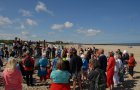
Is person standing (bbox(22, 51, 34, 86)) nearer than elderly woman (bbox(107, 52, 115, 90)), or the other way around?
elderly woman (bbox(107, 52, 115, 90))

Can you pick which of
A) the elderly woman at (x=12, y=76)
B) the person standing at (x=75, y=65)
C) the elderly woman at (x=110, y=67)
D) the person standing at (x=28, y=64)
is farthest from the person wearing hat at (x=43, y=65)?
the elderly woman at (x=12, y=76)

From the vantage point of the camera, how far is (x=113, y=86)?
13.4 metres

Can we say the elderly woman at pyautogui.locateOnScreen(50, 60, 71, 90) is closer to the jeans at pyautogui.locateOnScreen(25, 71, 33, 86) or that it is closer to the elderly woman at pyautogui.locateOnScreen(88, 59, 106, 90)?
the elderly woman at pyautogui.locateOnScreen(88, 59, 106, 90)

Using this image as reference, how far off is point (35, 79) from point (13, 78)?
8651 millimetres

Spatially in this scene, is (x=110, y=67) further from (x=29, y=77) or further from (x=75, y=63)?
(x=29, y=77)

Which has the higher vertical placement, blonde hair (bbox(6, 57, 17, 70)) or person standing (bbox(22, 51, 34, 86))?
blonde hair (bbox(6, 57, 17, 70))

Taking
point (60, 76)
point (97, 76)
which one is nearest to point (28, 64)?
point (97, 76)

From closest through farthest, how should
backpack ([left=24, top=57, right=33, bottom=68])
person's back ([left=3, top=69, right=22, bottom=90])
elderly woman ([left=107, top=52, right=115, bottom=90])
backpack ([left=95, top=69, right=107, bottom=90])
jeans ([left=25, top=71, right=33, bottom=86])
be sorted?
1. person's back ([left=3, top=69, right=22, bottom=90])
2. backpack ([left=95, top=69, right=107, bottom=90])
3. elderly woman ([left=107, top=52, right=115, bottom=90])
4. backpack ([left=24, top=57, right=33, bottom=68])
5. jeans ([left=25, top=71, right=33, bottom=86])

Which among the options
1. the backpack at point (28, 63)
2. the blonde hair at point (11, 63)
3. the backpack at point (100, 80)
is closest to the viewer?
the blonde hair at point (11, 63)

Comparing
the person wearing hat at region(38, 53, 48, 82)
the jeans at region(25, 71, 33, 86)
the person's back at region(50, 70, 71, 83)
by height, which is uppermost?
the person's back at region(50, 70, 71, 83)

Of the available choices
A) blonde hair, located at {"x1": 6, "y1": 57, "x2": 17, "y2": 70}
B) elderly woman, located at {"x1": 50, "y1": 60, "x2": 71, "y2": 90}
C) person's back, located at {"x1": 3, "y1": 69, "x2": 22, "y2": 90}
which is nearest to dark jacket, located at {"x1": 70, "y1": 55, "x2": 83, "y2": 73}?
elderly woman, located at {"x1": 50, "y1": 60, "x2": 71, "y2": 90}

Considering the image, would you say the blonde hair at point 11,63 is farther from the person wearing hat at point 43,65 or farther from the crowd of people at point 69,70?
the person wearing hat at point 43,65

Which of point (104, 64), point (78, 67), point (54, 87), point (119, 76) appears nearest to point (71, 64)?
point (78, 67)

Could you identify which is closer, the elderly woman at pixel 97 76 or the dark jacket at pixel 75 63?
the elderly woman at pixel 97 76
